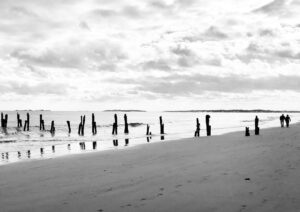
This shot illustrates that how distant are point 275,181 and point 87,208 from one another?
433 centimetres

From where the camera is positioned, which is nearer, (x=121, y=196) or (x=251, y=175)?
(x=121, y=196)

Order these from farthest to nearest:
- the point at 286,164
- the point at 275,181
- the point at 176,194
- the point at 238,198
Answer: the point at 286,164, the point at 275,181, the point at 176,194, the point at 238,198

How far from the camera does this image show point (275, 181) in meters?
7.68

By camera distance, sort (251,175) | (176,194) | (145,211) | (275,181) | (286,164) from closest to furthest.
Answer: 1. (145,211)
2. (176,194)
3. (275,181)
4. (251,175)
5. (286,164)

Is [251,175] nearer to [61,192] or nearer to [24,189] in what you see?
[61,192]

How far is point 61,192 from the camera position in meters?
8.11

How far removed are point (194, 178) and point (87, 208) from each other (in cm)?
330

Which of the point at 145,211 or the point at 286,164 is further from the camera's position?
the point at 286,164

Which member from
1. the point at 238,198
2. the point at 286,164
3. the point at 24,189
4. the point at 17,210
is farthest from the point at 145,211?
the point at 286,164

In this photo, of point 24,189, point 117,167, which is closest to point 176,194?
point 24,189

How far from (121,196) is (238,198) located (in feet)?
8.19

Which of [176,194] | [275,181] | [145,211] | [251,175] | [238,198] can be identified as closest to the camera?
[145,211]

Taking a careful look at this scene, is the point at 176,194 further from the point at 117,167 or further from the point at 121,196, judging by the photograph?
the point at 117,167

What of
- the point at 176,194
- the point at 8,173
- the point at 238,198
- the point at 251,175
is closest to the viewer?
the point at 238,198
